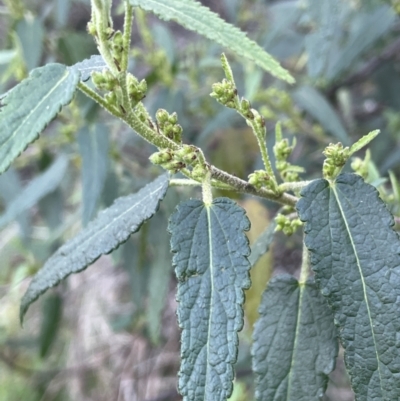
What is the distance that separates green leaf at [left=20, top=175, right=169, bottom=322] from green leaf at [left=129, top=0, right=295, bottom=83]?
0.71 ft

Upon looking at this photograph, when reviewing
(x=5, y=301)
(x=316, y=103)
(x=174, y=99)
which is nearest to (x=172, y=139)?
(x=174, y=99)

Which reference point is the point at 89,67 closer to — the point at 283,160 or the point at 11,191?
the point at 283,160

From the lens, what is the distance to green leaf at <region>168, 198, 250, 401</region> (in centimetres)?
58

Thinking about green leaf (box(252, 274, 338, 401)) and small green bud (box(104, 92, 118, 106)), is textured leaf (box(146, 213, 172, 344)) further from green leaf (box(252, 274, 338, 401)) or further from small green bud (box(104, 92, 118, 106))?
small green bud (box(104, 92, 118, 106))

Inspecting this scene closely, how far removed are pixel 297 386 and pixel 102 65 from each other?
1.62 ft

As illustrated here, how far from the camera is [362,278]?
62cm

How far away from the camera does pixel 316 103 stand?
5.55 feet

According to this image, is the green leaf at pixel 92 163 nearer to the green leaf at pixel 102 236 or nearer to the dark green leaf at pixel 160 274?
the dark green leaf at pixel 160 274

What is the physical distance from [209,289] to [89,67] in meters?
0.31

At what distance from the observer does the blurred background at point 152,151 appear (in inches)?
56.7

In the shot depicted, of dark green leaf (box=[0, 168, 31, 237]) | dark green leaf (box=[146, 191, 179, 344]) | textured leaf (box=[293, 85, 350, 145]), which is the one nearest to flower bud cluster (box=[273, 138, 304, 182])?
dark green leaf (box=[146, 191, 179, 344])

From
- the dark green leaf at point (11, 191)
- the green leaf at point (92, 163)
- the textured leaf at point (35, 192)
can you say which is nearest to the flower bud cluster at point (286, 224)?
the green leaf at point (92, 163)

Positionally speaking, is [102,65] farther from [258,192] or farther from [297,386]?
[297,386]

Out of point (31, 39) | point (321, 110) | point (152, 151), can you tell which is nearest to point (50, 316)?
point (152, 151)
